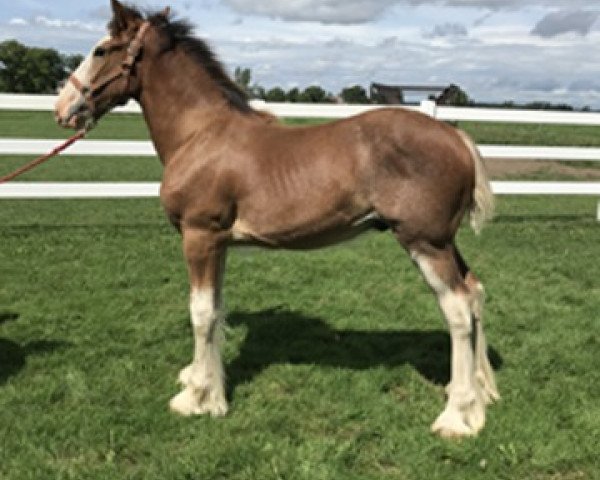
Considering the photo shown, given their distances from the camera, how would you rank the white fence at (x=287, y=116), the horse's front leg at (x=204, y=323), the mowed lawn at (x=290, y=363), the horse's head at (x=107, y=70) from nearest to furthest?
the mowed lawn at (x=290, y=363), the horse's front leg at (x=204, y=323), the horse's head at (x=107, y=70), the white fence at (x=287, y=116)

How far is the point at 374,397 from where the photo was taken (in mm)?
4426

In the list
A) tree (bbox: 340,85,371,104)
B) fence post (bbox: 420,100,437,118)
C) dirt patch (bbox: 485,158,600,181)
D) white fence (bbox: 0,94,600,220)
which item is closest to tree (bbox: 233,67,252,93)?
white fence (bbox: 0,94,600,220)

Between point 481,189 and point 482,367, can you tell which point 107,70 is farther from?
point 482,367

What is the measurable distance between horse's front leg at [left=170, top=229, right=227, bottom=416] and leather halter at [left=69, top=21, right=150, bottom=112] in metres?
1.06

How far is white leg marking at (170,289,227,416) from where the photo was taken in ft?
13.6

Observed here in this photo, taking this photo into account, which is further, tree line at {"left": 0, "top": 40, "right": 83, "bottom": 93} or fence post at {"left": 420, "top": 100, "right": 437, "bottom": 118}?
tree line at {"left": 0, "top": 40, "right": 83, "bottom": 93}

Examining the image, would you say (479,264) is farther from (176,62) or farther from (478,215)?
(176,62)

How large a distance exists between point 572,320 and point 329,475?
338 cm

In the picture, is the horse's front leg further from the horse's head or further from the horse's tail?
the horse's tail

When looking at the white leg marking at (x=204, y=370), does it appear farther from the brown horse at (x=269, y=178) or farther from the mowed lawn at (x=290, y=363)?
the mowed lawn at (x=290, y=363)

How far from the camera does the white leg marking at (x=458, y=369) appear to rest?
12.8ft

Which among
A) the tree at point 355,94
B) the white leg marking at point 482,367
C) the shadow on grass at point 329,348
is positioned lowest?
the tree at point 355,94

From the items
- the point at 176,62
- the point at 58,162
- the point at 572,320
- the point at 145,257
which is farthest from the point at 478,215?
the point at 58,162

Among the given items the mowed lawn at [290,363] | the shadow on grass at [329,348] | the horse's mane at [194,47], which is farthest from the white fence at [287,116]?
the horse's mane at [194,47]
